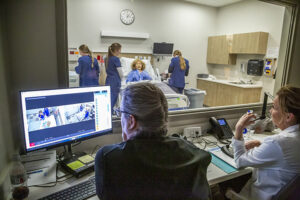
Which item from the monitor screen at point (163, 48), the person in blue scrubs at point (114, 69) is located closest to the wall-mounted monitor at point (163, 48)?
the monitor screen at point (163, 48)

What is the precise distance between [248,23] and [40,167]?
5.38 m

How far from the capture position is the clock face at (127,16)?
4973 millimetres

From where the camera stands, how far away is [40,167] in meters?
1.24

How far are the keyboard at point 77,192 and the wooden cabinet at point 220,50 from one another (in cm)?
505

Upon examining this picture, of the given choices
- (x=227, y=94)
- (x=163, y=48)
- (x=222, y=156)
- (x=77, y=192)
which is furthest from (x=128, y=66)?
(x=77, y=192)

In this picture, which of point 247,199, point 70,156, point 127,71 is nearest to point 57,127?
point 70,156

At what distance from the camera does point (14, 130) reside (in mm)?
1258

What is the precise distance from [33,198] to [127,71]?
4.03m

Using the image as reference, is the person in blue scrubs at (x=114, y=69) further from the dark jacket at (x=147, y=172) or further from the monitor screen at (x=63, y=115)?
the dark jacket at (x=147, y=172)

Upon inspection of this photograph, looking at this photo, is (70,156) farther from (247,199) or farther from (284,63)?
(284,63)

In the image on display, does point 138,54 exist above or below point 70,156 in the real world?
above

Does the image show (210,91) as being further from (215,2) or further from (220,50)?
(215,2)

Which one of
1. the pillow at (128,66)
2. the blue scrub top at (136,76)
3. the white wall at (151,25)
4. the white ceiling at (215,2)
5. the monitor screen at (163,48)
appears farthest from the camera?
the white ceiling at (215,2)

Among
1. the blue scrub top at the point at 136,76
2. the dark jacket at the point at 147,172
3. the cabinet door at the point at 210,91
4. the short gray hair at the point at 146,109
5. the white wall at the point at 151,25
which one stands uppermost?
the white wall at the point at 151,25
